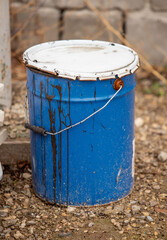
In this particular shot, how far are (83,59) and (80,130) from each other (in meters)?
0.42

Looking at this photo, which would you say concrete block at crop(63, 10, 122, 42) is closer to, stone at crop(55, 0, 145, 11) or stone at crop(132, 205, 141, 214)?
stone at crop(55, 0, 145, 11)

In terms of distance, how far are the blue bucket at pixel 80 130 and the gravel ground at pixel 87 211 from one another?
0.27 feet

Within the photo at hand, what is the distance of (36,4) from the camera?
4.48 metres

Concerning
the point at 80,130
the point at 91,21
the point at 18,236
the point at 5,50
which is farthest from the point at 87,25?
the point at 18,236

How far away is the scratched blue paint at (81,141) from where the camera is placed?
2.39 metres

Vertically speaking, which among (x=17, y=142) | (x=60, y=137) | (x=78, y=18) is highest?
(x=78, y=18)

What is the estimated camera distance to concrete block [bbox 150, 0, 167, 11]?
4430 millimetres

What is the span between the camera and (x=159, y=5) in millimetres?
4449

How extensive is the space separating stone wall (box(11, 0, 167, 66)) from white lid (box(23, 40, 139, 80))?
1.82 m

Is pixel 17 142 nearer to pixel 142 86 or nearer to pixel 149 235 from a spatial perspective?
pixel 149 235

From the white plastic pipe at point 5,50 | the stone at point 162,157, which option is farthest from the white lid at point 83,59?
the stone at point 162,157

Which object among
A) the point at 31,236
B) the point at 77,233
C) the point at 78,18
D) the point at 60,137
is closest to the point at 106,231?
the point at 77,233

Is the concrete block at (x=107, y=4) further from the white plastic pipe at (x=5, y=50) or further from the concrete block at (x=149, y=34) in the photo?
the white plastic pipe at (x=5, y=50)

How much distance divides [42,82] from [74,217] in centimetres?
85
